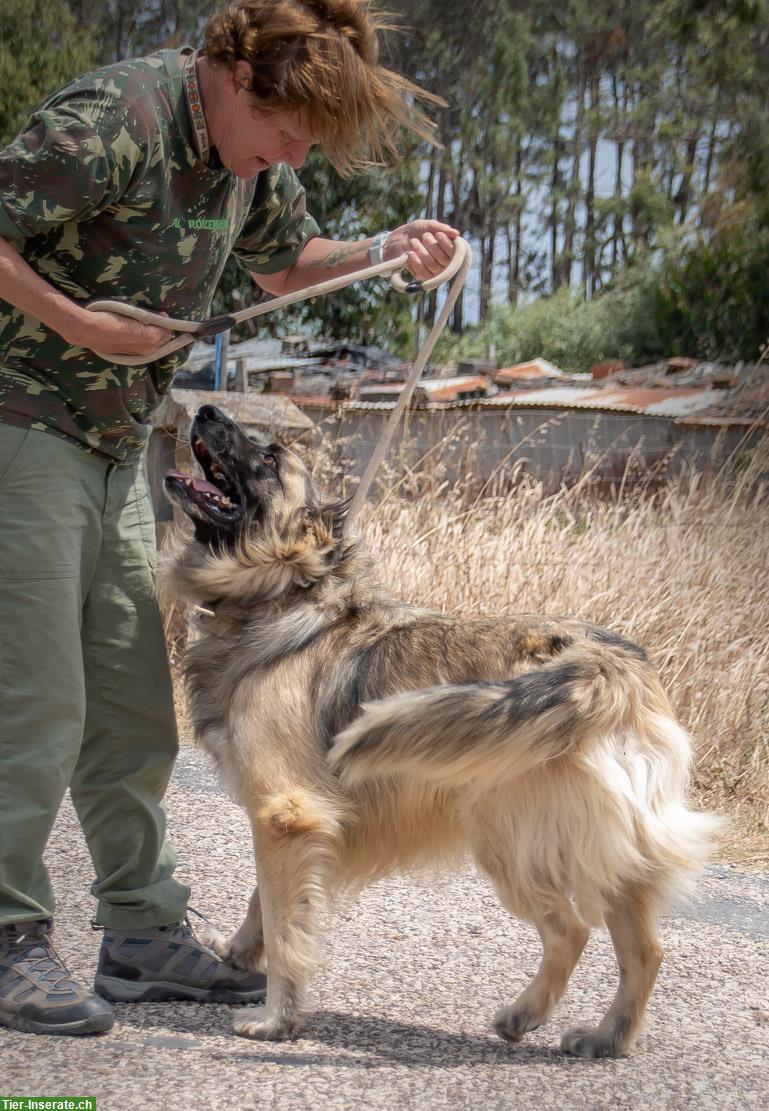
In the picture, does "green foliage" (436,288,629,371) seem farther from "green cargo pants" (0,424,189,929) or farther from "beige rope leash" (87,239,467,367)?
"green cargo pants" (0,424,189,929)

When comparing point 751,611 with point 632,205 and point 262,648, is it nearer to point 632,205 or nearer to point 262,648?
point 262,648

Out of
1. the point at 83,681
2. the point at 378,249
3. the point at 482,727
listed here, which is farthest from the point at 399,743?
the point at 378,249

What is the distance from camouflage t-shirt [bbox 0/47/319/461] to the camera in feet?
8.11

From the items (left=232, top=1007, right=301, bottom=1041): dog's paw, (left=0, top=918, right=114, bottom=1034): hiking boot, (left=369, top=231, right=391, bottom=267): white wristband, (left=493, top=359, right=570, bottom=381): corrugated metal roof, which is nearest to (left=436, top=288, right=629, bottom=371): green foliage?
(left=493, top=359, right=570, bottom=381): corrugated metal roof

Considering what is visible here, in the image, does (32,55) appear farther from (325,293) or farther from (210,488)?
(210,488)

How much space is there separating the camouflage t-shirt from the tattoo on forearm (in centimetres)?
41

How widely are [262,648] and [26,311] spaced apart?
1100 mm

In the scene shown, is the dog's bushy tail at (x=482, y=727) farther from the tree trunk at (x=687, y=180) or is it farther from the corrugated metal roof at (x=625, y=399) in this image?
the tree trunk at (x=687, y=180)

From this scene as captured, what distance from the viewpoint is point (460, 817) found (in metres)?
2.84

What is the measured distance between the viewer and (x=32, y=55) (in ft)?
50.8

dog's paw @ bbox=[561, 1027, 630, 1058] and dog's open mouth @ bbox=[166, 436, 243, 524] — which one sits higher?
dog's open mouth @ bbox=[166, 436, 243, 524]

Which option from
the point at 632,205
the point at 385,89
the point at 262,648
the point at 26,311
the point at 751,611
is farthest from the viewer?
the point at 632,205

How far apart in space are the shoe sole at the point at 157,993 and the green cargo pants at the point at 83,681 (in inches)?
6.2

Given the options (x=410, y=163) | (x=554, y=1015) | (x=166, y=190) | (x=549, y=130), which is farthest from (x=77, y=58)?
(x=549, y=130)
